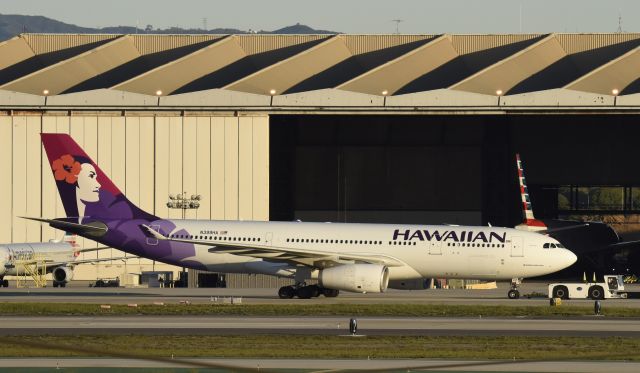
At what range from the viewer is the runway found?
38.4 metres

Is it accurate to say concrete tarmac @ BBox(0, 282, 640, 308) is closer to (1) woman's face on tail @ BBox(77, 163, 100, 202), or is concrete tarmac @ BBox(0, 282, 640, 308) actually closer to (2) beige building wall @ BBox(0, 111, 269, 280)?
(1) woman's face on tail @ BBox(77, 163, 100, 202)

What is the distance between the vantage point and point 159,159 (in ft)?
256

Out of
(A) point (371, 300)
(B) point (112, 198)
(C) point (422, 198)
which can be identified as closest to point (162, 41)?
(C) point (422, 198)

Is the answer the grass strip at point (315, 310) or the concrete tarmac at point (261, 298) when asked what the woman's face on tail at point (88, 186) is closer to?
the concrete tarmac at point (261, 298)

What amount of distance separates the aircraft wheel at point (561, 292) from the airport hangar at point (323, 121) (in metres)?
21.6

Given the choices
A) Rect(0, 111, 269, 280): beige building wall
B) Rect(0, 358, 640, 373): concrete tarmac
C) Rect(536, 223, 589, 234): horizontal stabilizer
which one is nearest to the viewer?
Rect(0, 358, 640, 373): concrete tarmac

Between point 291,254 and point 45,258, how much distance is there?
28.1m

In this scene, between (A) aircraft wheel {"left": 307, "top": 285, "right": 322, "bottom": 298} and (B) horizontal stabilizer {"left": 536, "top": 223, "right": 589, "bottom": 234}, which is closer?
(A) aircraft wheel {"left": 307, "top": 285, "right": 322, "bottom": 298}

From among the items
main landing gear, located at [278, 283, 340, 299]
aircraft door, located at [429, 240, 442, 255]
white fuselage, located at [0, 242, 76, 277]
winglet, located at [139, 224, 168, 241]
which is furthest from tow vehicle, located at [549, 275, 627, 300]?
white fuselage, located at [0, 242, 76, 277]

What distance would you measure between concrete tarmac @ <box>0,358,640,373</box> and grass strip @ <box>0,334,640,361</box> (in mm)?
789

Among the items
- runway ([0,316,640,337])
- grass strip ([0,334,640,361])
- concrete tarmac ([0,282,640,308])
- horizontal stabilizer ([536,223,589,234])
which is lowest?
grass strip ([0,334,640,361])

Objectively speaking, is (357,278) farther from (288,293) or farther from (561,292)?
(561,292)

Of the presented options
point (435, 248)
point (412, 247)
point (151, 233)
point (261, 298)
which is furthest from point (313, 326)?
point (151, 233)

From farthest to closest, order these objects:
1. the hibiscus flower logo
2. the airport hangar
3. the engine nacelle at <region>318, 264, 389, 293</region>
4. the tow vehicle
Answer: the airport hangar < the hibiscus flower logo < the tow vehicle < the engine nacelle at <region>318, 264, 389, 293</region>
